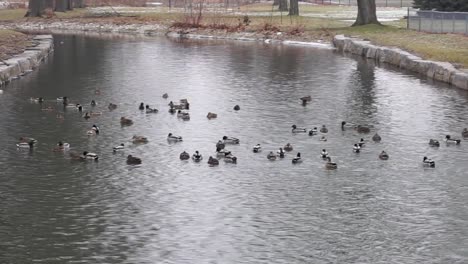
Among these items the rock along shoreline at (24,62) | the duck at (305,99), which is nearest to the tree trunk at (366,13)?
the rock along shoreline at (24,62)

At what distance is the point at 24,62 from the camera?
40.4m

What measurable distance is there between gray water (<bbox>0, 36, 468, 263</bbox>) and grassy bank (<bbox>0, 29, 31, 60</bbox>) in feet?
20.7

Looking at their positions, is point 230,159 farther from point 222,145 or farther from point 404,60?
point 404,60

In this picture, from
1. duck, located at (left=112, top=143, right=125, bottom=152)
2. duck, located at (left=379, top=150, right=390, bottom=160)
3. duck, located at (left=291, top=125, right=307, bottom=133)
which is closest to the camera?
duck, located at (left=379, top=150, right=390, bottom=160)

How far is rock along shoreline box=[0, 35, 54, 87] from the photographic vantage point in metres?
36.9

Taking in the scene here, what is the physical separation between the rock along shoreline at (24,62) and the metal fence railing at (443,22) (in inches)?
843

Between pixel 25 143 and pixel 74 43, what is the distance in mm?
33366

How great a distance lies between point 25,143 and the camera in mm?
23969

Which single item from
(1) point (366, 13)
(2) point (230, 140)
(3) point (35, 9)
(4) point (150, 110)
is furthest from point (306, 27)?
(2) point (230, 140)

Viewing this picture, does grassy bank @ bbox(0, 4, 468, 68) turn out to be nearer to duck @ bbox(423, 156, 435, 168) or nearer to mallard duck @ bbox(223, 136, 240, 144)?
mallard duck @ bbox(223, 136, 240, 144)

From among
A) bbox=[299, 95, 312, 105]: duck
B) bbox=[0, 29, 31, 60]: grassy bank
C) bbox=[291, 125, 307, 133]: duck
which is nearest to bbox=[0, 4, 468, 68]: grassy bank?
bbox=[299, 95, 312, 105]: duck

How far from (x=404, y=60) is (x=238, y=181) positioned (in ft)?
78.8

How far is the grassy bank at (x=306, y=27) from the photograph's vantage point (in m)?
45.5

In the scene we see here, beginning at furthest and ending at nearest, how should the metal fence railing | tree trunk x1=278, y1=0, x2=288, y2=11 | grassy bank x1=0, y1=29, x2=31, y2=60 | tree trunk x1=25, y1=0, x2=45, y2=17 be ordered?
tree trunk x1=278, y1=0, x2=288, y2=11 → tree trunk x1=25, y1=0, x2=45, y2=17 → the metal fence railing → grassy bank x1=0, y1=29, x2=31, y2=60
